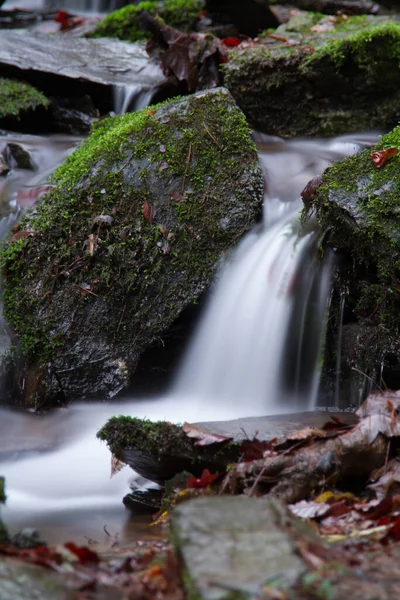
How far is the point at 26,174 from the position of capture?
21.9ft

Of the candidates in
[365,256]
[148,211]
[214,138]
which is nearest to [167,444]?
[365,256]

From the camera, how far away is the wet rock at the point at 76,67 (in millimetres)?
8352

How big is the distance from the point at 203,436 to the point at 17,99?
238 inches

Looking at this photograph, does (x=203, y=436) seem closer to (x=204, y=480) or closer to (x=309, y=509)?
(x=204, y=480)

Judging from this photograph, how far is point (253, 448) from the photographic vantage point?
3.21m

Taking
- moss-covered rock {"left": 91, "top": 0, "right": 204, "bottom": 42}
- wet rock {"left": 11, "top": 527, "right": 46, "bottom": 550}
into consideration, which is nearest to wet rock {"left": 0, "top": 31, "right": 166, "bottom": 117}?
moss-covered rock {"left": 91, "top": 0, "right": 204, "bottom": 42}

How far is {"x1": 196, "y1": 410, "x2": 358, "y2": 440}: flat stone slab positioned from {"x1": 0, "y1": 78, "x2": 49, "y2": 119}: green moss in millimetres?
5607

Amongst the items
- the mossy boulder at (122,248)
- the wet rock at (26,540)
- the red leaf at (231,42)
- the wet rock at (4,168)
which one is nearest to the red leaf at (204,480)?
the wet rock at (26,540)

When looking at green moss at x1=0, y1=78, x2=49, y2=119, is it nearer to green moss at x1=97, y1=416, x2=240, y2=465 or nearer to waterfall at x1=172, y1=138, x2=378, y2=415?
waterfall at x1=172, y1=138, x2=378, y2=415

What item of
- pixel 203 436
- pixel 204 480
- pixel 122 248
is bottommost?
pixel 204 480

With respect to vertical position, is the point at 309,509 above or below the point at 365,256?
below

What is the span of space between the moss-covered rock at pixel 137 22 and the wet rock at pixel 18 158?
3.96m

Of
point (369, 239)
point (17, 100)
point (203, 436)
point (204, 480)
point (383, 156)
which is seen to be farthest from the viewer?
point (17, 100)

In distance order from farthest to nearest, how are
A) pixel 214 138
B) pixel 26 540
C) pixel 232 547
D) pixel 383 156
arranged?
pixel 214 138 → pixel 383 156 → pixel 26 540 → pixel 232 547
